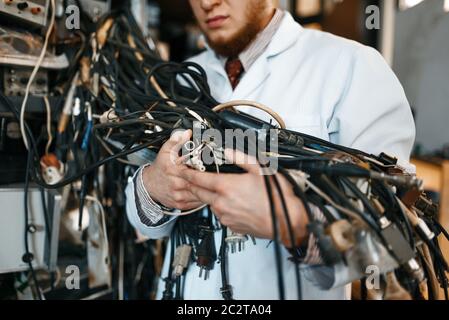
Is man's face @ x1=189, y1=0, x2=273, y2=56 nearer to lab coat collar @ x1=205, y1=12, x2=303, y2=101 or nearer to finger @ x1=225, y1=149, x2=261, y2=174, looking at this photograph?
lab coat collar @ x1=205, y1=12, x2=303, y2=101

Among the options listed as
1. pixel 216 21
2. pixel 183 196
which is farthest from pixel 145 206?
pixel 216 21

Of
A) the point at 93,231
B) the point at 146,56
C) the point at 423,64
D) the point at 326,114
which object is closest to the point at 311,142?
the point at 326,114

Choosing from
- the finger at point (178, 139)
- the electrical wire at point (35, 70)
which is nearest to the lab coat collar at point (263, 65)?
the finger at point (178, 139)

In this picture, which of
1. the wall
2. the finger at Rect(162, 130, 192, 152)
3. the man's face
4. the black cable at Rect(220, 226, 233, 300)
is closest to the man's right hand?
the finger at Rect(162, 130, 192, 152)

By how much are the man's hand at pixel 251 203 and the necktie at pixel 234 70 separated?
422 mm

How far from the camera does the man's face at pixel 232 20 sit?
0.87 meters

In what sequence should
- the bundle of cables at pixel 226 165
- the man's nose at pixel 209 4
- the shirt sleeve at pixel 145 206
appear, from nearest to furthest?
the bundle of cables at pixel 226 165 < the shirt sleeve at pixel 145 206 < the man's nose at pixel 209 4

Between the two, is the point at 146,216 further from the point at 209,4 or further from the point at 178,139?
the point at 209,4

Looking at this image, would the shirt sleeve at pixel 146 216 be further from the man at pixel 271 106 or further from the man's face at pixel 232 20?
the man's face at pixel 232 20

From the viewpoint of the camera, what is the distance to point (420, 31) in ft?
4.75

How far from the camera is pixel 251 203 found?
0.50 m

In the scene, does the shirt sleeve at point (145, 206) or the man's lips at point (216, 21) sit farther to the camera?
the man's lips at point (216, 21)

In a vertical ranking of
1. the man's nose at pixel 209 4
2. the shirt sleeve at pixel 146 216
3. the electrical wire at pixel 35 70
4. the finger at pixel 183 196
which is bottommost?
the shirt sleeve at pixel 146 216

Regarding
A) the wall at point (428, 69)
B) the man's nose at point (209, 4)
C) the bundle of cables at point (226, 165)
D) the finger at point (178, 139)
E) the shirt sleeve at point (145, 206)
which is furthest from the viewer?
the wall at point (428, 69)
